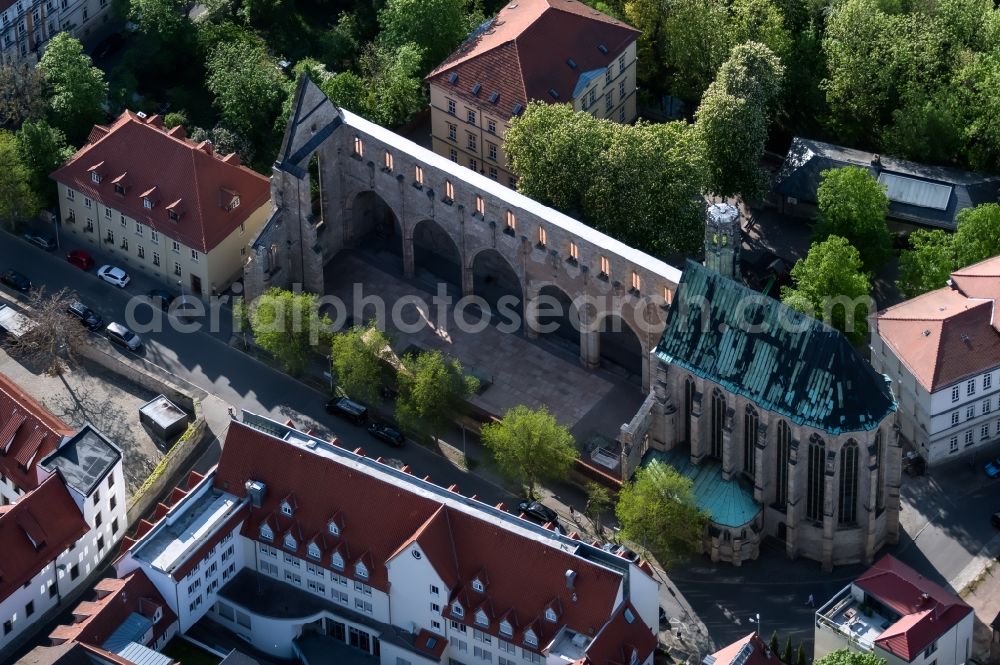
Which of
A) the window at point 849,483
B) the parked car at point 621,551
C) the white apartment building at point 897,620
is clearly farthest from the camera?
the window at point 849,483

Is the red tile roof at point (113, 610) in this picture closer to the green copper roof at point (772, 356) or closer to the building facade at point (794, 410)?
the building facade at point (794, 410)

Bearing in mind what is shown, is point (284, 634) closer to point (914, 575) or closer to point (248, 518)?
point (248, 518)

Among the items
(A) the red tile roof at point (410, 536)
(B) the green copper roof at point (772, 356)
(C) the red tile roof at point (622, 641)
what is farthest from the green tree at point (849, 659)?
(B) the green copper roof at point (772, 356)

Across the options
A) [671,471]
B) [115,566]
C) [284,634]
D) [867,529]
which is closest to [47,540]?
[115,566]

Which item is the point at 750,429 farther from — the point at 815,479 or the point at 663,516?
the point at 663,516

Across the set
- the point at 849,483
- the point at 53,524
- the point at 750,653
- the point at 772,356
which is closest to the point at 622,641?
the point at 750,653

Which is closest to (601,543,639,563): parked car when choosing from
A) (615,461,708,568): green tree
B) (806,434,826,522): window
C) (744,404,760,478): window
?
(615,461,708,568): green tree
